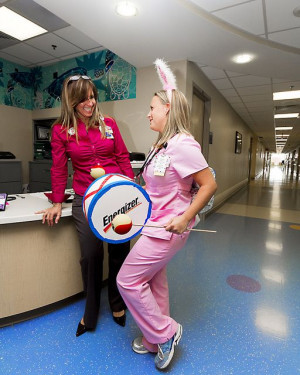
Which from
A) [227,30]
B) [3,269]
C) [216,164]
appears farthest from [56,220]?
[216,164]

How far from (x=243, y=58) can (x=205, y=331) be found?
3408 mm

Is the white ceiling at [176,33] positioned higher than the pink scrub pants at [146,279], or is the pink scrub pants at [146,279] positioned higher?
the white ceiling at [176,33]

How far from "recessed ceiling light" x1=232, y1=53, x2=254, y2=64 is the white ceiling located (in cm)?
10

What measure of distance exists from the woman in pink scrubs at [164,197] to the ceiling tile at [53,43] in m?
3.42

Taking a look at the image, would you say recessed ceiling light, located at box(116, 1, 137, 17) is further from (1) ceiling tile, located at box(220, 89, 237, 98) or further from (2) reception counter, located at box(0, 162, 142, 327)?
(1) ceiling tile, located at box(220, 89, 237, 98)

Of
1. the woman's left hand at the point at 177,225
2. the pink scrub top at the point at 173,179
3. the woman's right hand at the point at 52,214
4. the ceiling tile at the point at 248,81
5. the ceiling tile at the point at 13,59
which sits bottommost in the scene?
the woman's right hand at the point at 52,214

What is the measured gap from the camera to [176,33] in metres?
2.81

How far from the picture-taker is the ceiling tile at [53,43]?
3.80 meters

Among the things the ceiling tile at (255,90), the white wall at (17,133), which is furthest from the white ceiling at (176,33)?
the white wall at (17,133)

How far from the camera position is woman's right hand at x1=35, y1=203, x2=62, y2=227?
63.6 inches

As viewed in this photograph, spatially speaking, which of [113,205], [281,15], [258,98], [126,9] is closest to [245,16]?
[281,15]

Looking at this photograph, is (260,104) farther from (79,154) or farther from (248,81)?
(79,154)

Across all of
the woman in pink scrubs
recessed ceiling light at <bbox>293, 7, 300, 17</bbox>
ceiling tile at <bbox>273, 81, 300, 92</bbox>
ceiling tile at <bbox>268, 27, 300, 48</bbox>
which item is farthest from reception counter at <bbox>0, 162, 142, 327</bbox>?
ceiling tile at <bbox>273, 81, 300, 92</bbox>

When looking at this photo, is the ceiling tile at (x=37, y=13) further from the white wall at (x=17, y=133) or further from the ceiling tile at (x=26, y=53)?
the white wall at (x=17, y=133)
